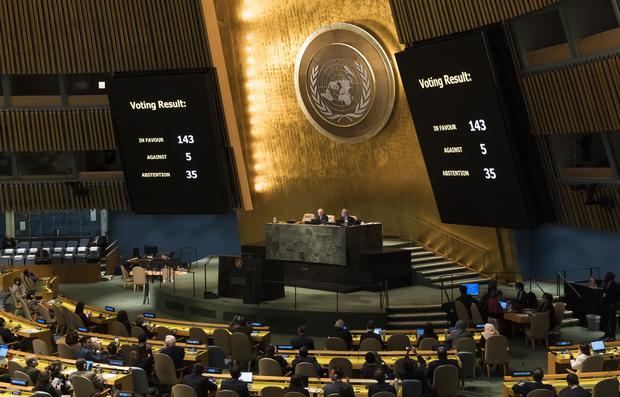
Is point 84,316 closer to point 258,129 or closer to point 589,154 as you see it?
point 258,129

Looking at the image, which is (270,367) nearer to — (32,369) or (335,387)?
(335,387)

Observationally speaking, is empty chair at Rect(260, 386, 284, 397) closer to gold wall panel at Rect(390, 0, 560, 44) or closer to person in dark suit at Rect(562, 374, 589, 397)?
person in dark suit at Rect(562, 374, 589, 397)

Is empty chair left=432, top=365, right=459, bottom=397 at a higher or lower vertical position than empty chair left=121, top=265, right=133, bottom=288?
lower

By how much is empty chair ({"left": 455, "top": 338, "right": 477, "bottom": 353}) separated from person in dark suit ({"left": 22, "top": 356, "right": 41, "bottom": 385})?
6.96 m

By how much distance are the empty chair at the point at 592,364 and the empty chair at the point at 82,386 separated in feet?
23.6

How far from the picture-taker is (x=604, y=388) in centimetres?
1234

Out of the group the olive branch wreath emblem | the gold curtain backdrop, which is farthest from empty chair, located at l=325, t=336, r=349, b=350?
the olive branch wreath emblem

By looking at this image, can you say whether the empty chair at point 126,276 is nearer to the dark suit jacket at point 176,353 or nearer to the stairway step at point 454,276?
the stairway step at point 454,276

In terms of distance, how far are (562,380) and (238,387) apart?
4.57 metres

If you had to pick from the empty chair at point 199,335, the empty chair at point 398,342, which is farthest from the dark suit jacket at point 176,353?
the empty chair at point 398,342

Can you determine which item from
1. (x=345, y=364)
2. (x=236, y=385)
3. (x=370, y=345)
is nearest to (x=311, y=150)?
(x=370, y=345)

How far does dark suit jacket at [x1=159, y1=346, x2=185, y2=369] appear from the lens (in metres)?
15.1

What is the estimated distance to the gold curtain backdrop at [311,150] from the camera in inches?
995

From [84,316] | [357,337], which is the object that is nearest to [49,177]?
[84,316]
